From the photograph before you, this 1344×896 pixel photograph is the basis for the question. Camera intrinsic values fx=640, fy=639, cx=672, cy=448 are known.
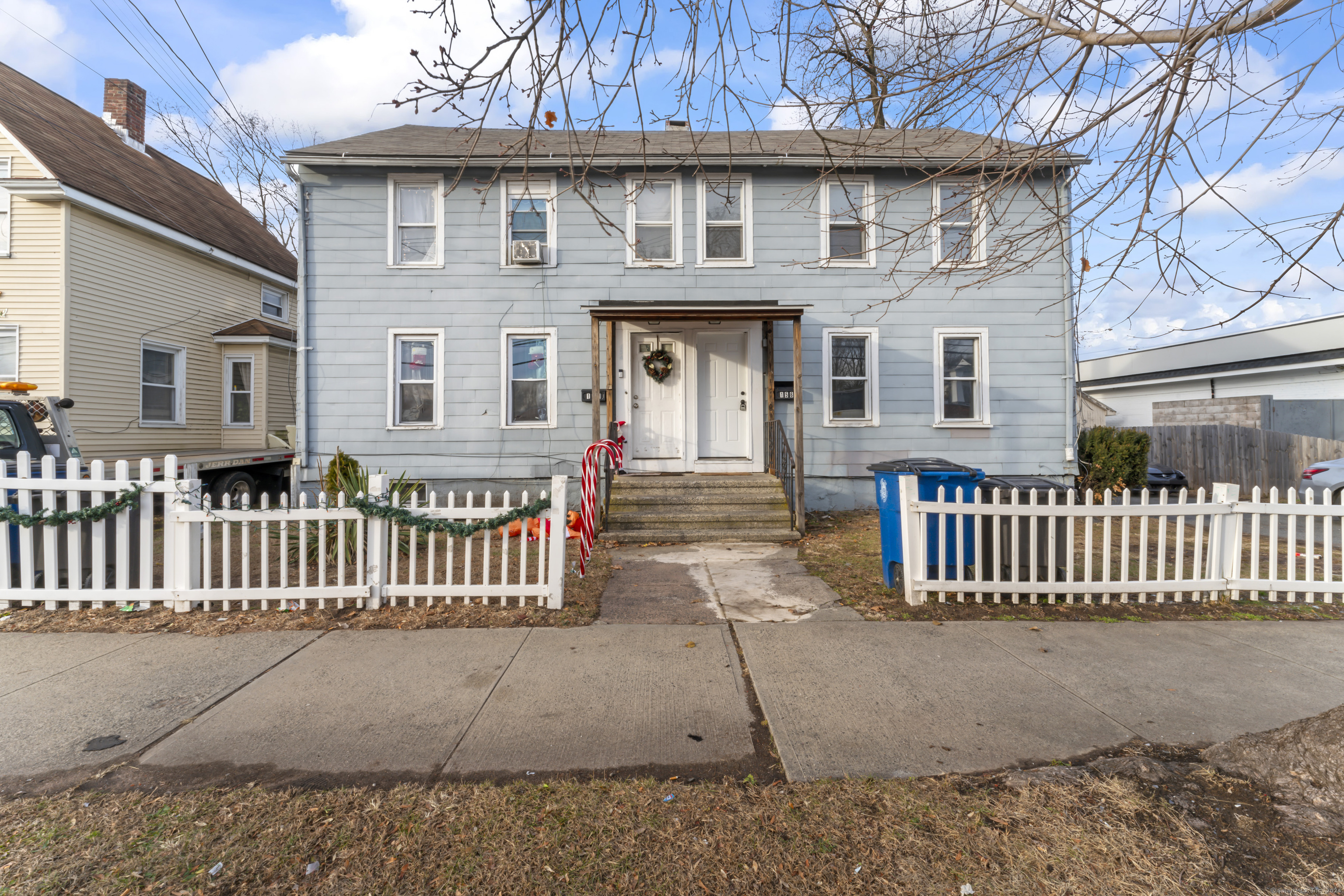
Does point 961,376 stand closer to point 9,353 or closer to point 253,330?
point 253,330

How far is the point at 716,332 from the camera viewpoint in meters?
10.6

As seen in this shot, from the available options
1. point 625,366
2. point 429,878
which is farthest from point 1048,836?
point 625,366

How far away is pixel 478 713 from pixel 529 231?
29.4 ft

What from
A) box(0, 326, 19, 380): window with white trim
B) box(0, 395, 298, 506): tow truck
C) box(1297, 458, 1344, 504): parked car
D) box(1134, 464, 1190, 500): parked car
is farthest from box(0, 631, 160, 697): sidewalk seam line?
box(1134, 464, 1190, 500): parked car

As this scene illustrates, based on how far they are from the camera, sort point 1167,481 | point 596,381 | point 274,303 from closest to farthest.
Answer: point 596,381, point 1167,481, point 274,303

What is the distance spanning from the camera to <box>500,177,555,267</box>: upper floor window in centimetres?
1042

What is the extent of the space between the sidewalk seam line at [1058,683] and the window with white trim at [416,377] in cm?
880

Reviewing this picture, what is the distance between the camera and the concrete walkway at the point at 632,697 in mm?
2930

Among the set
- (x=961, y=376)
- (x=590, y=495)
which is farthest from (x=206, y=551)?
(x=961, y=376)

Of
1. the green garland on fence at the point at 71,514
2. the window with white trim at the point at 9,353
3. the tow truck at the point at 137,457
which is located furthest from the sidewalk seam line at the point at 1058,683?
the window with white trim at the point at 9,353

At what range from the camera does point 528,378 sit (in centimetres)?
1070

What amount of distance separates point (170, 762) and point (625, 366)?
27.0 ft

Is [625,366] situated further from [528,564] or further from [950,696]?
[950,696]

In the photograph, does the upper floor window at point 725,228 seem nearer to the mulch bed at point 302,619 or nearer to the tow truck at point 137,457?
the mulch bed at point 302,619
